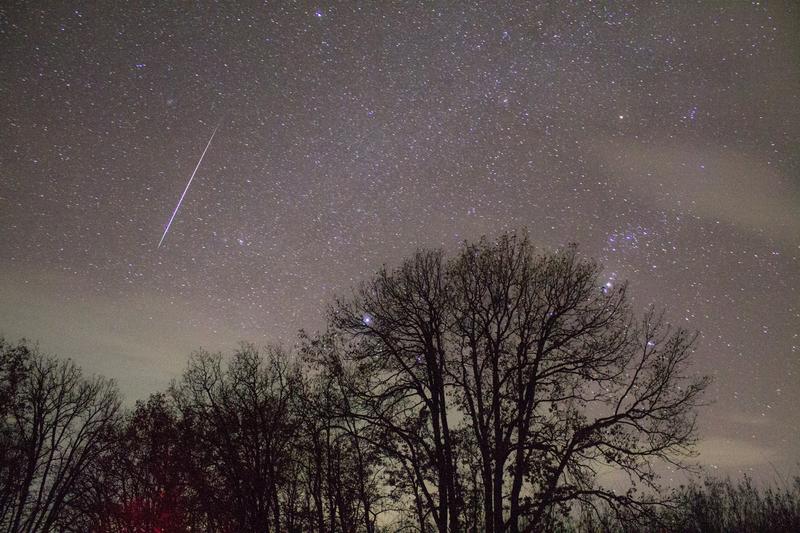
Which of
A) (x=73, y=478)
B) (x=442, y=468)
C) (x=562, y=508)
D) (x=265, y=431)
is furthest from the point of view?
(x=73, y=478)

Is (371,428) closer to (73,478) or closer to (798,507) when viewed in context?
(73,478)

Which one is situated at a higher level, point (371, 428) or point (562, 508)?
point (371, 428)

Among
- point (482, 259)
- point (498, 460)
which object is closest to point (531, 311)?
point (482, 259)

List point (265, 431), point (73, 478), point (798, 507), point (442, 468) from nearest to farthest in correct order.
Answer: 1. point (442, 468)
2. point (265, 431)
3. point (73, 478)
4. point (798, 507)

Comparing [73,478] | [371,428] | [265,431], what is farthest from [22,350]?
[371,428]

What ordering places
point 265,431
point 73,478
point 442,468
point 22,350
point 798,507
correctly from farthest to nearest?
point 798,507, point 73,478, point 22,350, point 265,431, point 442,468

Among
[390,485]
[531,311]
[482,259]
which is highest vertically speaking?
[482,259]

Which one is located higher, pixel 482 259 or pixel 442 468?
pixel 482 259

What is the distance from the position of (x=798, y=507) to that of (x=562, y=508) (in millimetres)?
47659

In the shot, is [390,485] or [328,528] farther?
[328,528]

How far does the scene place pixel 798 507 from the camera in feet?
152

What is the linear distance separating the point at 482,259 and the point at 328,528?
15.8 m

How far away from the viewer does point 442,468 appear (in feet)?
55.7

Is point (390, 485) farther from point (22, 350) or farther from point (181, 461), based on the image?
point (22, 350)
